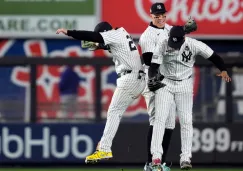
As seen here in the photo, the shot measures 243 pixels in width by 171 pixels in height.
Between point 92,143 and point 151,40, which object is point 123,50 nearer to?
point 151,40

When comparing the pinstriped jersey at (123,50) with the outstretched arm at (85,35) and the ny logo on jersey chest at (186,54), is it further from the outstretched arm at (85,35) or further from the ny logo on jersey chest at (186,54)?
the ny logo on jersey chest at (186,54)

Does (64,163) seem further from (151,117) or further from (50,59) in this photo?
(151,117)

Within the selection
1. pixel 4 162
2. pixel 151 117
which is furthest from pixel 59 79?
pixel 151 117

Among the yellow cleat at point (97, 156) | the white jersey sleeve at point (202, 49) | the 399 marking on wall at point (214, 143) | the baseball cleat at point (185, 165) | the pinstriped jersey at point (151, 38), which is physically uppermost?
the pinstriped jersey at point (151, 38)

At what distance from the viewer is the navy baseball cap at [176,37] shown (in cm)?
1092

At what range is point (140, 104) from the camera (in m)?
13.6

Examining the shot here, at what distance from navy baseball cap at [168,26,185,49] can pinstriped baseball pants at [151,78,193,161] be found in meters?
0.47

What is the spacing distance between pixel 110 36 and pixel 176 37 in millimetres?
675

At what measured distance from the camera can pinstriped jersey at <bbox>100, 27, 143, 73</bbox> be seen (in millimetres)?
11062

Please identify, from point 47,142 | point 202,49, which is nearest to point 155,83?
point 202,49

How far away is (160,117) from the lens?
36.5 ft

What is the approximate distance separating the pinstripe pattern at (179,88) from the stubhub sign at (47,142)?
2.27 metres

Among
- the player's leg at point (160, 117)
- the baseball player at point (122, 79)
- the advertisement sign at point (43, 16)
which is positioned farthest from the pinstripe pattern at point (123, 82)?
the advertisement sign at point (43, 16)

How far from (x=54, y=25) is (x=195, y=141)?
6.14 meters
